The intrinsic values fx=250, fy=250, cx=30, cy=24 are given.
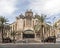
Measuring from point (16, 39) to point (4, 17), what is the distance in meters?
14.4

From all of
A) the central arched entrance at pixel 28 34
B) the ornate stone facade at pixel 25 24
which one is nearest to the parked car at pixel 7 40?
the ornate stone facade at pixel 25 24

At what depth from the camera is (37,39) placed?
114250mm

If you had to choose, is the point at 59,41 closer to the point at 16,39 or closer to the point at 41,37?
the point at 41,37

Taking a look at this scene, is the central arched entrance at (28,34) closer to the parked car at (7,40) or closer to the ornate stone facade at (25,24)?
the ornate stone facade at (25,24)

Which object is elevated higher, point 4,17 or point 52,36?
point 4,17

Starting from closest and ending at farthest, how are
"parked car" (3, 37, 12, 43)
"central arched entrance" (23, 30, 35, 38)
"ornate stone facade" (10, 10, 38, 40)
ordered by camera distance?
"parked car" (3, 37, 12, 43), "ornate stone facade" (10, 10, 38, 40), "central arched entrance" (23, 30, 35, 38)

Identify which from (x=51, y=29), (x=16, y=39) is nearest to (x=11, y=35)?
(x=16, y=39)

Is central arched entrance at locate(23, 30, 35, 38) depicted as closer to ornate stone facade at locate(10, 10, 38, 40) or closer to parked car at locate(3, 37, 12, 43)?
ornate stone facade at locate(10, 10, 38, 40)

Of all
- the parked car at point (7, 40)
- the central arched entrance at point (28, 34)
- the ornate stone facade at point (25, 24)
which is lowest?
the parked car at point (7, 40)

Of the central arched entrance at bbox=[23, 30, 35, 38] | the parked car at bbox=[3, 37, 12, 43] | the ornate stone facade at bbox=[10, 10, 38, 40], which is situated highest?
the ornate stone facade at bbox=[10, 10, 38, 40]

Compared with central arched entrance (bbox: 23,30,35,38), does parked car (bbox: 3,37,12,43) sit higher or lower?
lower

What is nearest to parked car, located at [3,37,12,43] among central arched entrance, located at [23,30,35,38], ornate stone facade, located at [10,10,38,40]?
ornate stone facade, located at [10,10,38,40]

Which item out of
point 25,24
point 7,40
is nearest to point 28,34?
point 25,24

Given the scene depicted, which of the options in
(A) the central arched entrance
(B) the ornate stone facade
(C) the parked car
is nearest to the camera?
(C) the parked car
